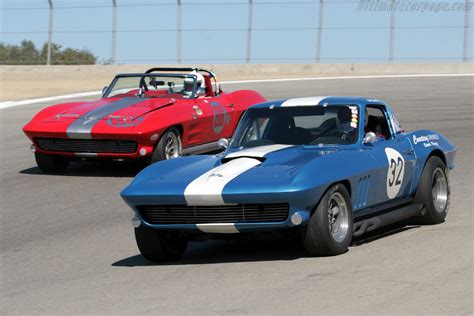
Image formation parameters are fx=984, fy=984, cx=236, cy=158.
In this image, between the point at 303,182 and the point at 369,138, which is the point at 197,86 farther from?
the point at 303,182

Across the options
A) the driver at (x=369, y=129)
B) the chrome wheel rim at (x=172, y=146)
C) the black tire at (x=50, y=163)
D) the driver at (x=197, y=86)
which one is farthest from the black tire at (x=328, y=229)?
the driver at (x=197, y=86)

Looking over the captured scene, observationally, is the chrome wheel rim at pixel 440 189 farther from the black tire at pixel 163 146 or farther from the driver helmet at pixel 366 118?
the black tire at pixel 163 146

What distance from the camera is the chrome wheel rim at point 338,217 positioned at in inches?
287

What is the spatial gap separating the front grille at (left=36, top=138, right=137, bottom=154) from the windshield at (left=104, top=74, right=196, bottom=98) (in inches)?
67.1

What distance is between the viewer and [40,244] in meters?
8.62

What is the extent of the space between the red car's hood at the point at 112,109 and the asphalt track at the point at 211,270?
155 cm

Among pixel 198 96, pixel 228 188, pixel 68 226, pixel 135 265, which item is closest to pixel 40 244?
pixel 68 226

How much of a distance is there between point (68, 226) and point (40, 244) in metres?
0.81

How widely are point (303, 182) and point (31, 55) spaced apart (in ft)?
96.1

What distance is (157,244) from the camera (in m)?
7.43

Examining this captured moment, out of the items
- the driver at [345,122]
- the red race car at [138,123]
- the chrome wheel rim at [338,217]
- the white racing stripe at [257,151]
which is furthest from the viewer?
the red race car at [138,123]

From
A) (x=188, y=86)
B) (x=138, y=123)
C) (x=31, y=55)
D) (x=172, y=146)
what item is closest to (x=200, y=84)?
(x=188, y=86)

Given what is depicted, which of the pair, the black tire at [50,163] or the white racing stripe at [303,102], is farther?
the black tire at [50,163]

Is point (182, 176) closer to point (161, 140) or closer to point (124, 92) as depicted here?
point (161, 140)
